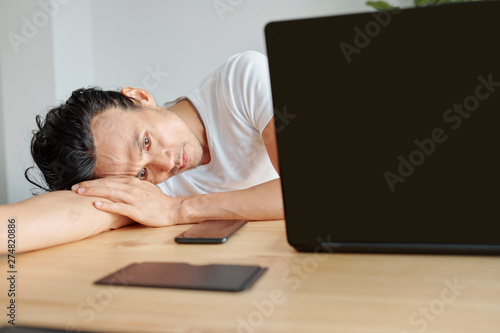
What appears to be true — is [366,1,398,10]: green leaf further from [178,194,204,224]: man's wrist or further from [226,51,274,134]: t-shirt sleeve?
[178,194,204,224]: man's wrist

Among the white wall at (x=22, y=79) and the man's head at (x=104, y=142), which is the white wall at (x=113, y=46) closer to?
the white wall at (x=22, y=79)

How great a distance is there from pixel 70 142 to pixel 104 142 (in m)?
0.09

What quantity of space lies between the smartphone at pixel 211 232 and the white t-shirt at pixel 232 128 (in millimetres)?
486

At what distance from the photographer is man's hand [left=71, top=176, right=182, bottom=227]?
0.87 metres

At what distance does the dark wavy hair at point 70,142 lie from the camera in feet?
3.67

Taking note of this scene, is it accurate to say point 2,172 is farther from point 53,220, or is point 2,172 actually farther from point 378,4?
point 378,4

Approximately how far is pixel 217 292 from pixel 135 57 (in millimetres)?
2610

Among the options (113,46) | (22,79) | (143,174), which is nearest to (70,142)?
(143,174)

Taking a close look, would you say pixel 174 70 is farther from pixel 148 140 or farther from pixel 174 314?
pixel 174 314

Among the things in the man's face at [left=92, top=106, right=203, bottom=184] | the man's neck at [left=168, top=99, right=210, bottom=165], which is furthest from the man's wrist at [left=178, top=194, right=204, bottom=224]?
the man's neck at [left=168, top=99, right=210, bottom=165]

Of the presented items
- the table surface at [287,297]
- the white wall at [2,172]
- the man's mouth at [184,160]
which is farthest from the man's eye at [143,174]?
the white wall at [2,172]

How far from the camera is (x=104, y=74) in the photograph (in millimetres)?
2887

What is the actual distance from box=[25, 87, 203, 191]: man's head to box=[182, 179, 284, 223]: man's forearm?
0.27 metres

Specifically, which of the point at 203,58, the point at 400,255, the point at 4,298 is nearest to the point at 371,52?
the point at 400,255
